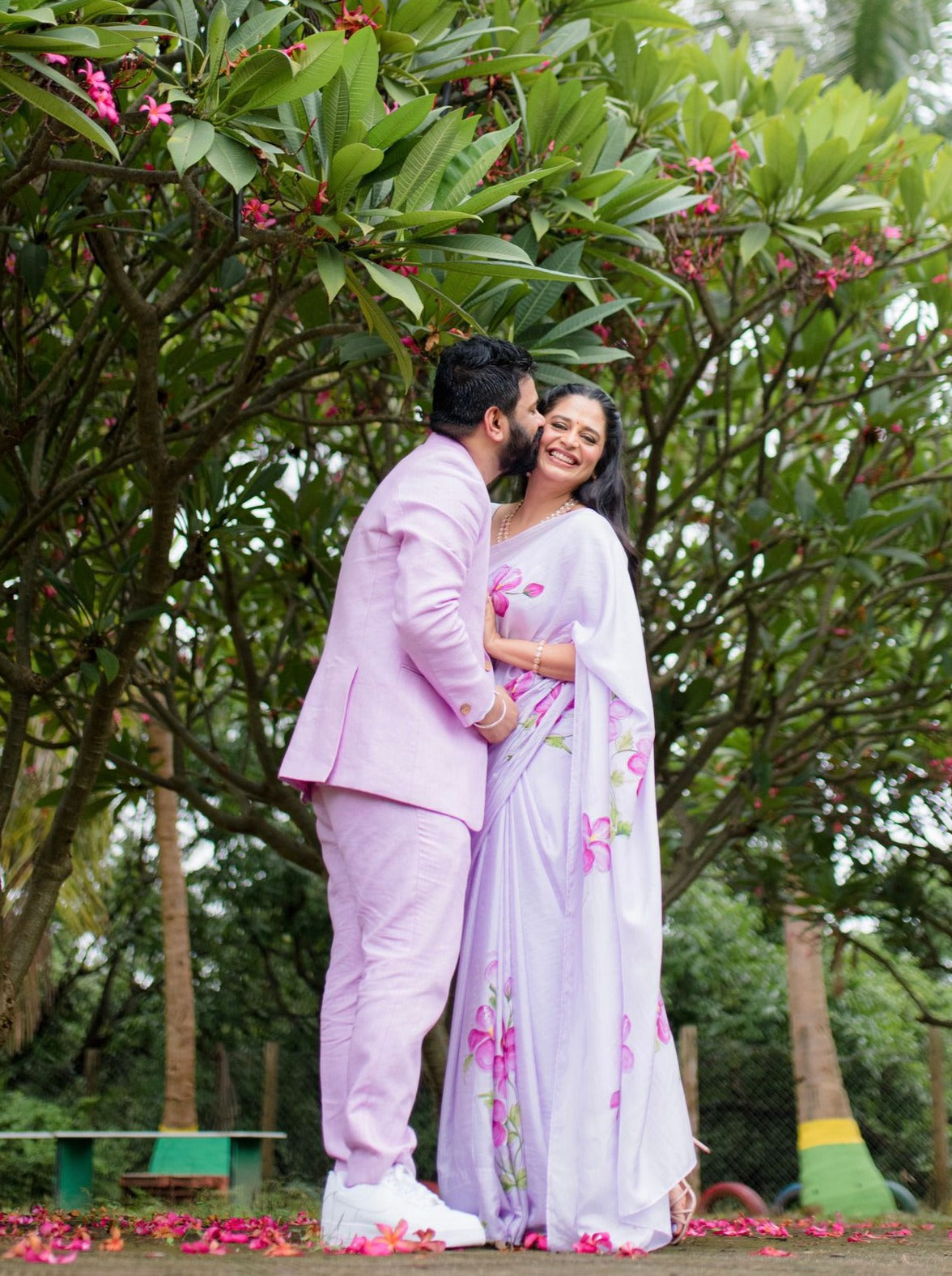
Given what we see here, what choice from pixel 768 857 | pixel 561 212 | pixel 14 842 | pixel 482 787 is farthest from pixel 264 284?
pixel 14 842

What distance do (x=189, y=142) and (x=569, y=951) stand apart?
1.46 m

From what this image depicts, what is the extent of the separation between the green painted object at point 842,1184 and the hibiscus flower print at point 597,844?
411 centimetres

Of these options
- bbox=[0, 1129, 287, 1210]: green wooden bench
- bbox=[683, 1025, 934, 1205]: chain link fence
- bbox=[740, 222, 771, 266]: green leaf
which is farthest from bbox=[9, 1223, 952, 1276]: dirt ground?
bbox=[683, 1025, 934, 1205]: chain link fence

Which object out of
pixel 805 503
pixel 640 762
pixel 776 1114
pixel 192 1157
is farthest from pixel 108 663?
pixel 776 1114

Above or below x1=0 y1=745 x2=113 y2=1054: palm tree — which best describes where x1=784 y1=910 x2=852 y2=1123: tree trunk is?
below

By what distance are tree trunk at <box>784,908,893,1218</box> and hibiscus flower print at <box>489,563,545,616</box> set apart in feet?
10.7

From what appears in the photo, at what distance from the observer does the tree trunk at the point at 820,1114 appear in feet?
19.3

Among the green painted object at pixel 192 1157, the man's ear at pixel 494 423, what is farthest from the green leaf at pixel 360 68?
the green painted object at pixel 192 1157

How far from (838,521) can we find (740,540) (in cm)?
38

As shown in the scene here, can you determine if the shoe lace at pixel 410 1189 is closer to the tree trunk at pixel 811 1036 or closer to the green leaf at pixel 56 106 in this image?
the green leaf at pixel 56 106

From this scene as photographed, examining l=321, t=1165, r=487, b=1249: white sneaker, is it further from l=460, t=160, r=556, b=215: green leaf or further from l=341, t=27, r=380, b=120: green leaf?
l=341, t=27, r=380, b=120: green leaf

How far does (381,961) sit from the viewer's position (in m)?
2.15

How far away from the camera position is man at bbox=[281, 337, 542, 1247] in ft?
6.89

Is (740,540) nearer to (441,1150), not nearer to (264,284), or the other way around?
(264,284)
